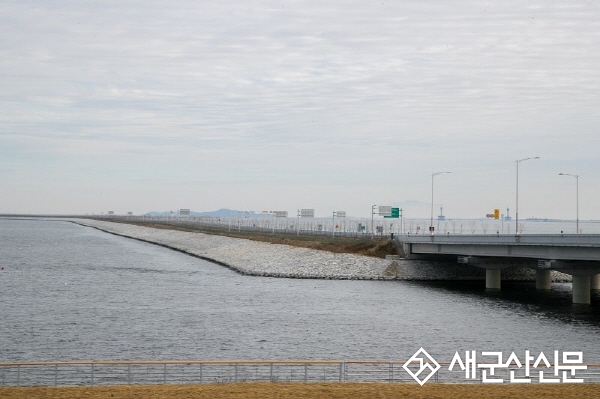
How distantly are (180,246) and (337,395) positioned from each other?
140 meters

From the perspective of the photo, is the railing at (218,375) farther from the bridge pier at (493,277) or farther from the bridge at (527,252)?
the bridge pier at (493,277)

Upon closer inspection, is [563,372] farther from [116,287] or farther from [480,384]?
[116,287]

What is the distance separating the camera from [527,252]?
72.0 metres

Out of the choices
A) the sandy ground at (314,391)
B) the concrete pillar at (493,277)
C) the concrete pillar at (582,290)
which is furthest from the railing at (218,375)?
the concrete pillar at (493,277)

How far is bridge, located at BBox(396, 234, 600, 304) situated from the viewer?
64.2 metres

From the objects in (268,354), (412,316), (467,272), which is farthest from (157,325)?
(467,272)

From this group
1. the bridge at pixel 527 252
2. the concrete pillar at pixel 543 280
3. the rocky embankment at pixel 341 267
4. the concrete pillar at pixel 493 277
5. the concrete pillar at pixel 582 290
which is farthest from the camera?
the rocky embankment at pixel 341 267

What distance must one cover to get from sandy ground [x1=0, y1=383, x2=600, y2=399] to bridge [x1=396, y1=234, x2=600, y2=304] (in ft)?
114

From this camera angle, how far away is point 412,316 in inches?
2292

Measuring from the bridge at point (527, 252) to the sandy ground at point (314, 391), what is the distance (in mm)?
34877

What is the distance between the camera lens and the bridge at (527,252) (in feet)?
211

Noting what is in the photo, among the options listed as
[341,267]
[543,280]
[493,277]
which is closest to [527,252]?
[543,280]

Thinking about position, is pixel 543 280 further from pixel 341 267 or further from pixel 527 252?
pixel 341 267

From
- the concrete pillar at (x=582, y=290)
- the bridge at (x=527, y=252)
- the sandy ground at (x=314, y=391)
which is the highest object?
the bridge at (x=527, y=252)
